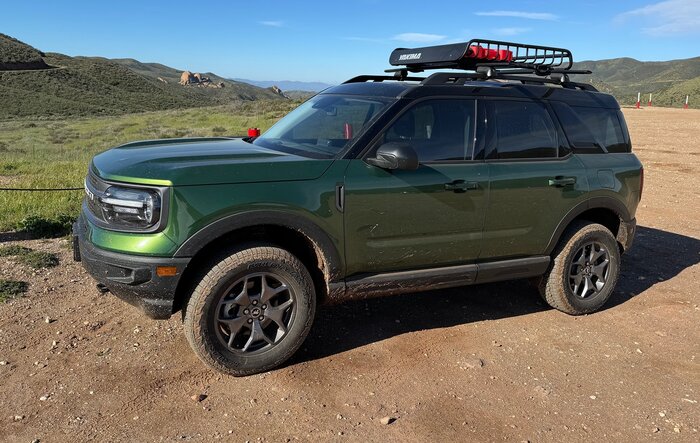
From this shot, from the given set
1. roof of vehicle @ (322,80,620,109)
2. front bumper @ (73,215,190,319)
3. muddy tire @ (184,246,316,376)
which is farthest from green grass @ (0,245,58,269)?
roof of vehicle @ (322,80,620,109)

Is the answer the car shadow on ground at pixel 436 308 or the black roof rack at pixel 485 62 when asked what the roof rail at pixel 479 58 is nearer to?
the black roof rack at pixel 485 62

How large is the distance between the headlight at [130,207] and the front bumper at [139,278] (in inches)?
7.7

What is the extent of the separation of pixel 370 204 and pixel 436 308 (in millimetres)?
1650

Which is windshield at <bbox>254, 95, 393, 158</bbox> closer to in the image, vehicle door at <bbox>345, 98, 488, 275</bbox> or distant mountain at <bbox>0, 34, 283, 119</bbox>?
vehicle door at <bbox>345, 98, 488, 275</bbox>

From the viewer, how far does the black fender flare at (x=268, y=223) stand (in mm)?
3568

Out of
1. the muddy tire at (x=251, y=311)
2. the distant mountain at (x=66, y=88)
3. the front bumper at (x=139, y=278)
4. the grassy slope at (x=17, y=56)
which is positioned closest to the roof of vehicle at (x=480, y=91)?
the muddy tire at (x=251, y=311)

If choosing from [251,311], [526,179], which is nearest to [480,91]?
[526,179]

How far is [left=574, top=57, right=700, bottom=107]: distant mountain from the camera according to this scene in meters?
56.6

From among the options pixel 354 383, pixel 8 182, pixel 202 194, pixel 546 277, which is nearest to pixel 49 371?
pixel 202 194

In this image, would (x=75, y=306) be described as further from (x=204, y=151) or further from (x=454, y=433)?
(x=454, y=433)

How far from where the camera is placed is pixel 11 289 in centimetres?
507

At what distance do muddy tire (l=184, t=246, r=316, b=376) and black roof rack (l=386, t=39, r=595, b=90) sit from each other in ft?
6.13

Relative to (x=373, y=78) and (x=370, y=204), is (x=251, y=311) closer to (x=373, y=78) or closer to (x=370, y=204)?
(x=370, y=204)

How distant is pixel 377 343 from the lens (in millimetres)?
4461
